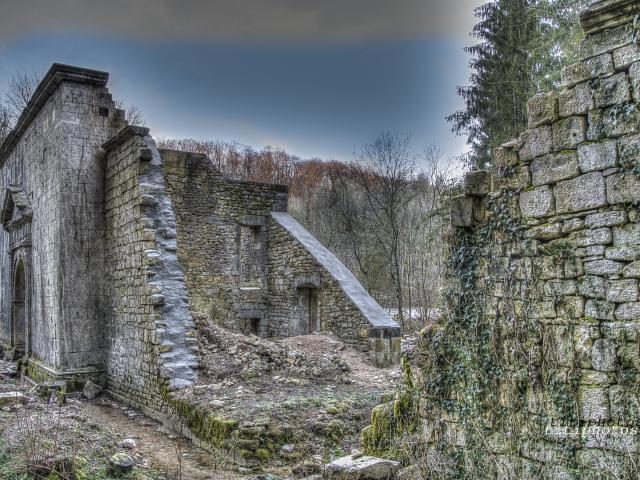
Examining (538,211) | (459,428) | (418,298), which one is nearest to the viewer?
(538,211)

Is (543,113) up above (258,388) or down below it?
above

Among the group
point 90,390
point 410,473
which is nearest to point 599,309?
point 410,473

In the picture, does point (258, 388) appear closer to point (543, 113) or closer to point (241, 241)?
point (543, 113)

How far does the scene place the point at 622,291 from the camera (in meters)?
4.05

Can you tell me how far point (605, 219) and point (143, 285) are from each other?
7.18 m

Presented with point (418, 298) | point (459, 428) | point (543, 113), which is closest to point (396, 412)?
point (459, 428)

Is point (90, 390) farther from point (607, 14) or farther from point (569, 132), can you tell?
point (607, 14)

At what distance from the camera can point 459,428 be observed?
509cm

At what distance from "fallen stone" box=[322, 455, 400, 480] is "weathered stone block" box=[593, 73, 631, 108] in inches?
138

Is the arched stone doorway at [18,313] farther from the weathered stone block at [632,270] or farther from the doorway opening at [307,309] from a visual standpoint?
the weathered stone block at [632,270]

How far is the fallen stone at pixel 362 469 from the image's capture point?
486cm

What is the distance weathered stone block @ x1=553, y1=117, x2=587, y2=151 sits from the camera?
171 inches

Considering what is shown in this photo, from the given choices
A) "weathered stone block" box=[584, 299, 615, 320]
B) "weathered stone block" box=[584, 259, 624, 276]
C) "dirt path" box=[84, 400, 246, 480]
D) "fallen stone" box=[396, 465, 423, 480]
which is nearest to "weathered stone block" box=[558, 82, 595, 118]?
"weathered stone block" box=[584, 259, 624, 276]

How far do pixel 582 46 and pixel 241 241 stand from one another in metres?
12.1
